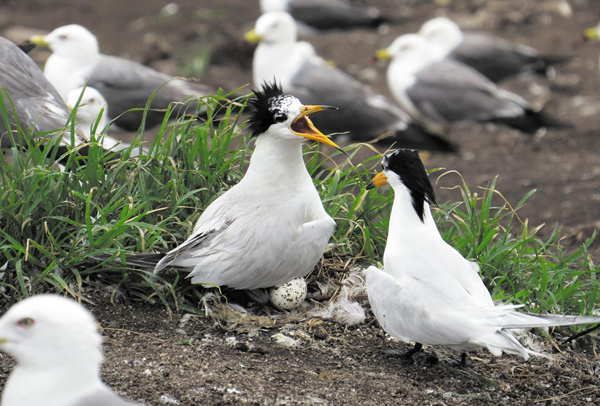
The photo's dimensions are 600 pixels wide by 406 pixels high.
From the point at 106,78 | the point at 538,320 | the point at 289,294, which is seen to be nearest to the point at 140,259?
the point at 289,294

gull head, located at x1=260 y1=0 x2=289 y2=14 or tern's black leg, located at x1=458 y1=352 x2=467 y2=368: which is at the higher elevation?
gull head, located at x1=260 y1=0 x2=289 y2=14

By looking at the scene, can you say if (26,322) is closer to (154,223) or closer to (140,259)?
(140,259)

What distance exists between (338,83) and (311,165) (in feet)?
12.2

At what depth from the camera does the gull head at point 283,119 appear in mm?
3912

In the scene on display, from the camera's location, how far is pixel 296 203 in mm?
3994

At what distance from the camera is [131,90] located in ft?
22.8

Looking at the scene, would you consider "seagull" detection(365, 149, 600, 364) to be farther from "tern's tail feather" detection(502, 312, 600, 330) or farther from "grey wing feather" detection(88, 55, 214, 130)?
"grey wing feather" detection(88, 55, 214, 130)

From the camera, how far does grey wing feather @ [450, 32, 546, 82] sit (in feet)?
32.5

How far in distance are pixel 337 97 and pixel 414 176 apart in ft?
15.0

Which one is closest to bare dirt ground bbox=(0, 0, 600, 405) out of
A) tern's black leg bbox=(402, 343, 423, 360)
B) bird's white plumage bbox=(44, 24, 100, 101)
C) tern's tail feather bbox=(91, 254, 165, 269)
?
tern's black leg bbox=(402, 343, 423, 360)

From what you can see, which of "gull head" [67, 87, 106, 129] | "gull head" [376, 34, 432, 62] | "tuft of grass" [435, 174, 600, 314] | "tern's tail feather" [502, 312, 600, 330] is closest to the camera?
"tern's tail feather" [502, 312, 600, 330]

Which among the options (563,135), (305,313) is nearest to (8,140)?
(305,313)

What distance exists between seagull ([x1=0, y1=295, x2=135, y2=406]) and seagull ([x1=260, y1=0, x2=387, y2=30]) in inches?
349

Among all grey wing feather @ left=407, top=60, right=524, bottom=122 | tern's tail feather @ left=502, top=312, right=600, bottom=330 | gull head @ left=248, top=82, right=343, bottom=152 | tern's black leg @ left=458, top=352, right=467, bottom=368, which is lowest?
grey wing feather @ left=407, top=60, right=524, bottom=122
